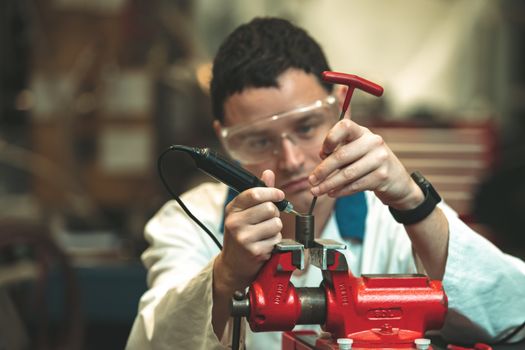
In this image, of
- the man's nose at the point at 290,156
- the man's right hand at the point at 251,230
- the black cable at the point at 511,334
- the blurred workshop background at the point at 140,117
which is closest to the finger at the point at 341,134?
the man's right hand at the point at 251,230

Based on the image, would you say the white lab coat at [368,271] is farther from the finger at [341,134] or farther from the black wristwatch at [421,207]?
the finger at [341,134]

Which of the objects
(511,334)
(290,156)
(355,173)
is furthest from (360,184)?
(511,334)

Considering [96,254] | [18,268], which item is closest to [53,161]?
[96,254]

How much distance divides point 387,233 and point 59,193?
2798 mm

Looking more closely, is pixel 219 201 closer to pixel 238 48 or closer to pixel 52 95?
pixel 238 48

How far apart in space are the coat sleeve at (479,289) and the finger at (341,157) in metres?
0.28

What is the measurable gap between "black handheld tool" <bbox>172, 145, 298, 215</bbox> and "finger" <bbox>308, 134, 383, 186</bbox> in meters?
0.07

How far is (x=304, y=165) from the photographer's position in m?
1.58

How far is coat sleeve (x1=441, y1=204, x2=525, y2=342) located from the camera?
145cm

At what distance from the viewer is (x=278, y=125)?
5.16 feet

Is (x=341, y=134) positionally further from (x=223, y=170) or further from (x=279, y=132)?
Answer: (x=279, y=132)

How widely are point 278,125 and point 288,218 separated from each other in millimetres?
186

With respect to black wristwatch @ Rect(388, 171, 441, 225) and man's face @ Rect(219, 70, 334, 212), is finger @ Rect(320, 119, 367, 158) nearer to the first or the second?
black wristwatch @ Rect(388, 171, 441, 225)

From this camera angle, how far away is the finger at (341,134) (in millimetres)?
1241
